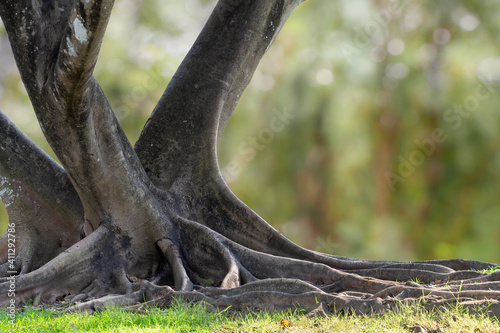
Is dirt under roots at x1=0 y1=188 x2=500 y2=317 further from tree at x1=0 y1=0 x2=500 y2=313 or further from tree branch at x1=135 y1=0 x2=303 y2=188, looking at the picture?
tree branch at x1=135 y1=0 x2=303 y2=188

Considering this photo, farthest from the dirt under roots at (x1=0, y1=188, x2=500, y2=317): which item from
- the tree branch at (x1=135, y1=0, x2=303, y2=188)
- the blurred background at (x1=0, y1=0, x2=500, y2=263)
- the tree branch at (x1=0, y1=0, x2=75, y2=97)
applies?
the blurred background at (x1=0, y1=0, x2=500, y2=263)

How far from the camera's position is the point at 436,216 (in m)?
16.8

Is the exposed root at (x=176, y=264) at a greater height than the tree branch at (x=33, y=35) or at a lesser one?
lesser

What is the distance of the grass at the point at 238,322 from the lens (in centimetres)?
329

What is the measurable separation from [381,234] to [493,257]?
2.87 m

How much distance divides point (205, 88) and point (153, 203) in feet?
4.45

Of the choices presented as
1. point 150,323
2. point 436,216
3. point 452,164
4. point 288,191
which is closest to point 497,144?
point 452,164

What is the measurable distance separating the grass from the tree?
16cm

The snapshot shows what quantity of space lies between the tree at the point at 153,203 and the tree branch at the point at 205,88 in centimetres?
1

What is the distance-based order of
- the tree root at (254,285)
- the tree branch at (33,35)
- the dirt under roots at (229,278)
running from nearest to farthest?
the tree root at (254,285) < the dirt under roots at (229,278) < the tree branch at (33,35)

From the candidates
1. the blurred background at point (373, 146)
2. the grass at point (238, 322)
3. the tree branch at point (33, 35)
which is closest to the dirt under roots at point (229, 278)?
the grass at point (238, 322)

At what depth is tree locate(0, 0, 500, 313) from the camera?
423 cm

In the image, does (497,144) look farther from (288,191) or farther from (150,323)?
(150,323)

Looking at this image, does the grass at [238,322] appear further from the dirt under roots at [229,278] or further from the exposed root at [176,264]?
the exposed root at [176,264]
